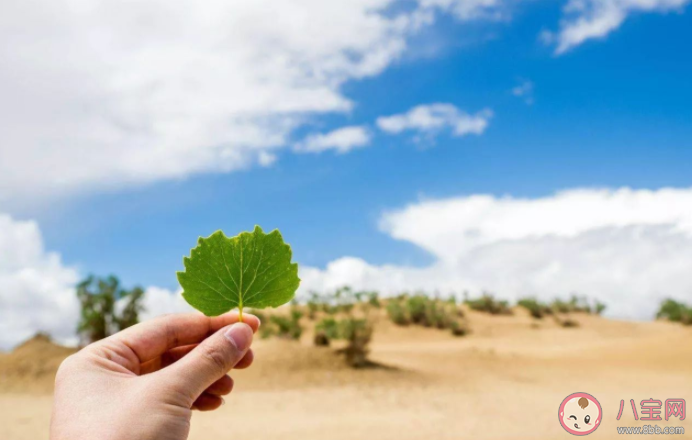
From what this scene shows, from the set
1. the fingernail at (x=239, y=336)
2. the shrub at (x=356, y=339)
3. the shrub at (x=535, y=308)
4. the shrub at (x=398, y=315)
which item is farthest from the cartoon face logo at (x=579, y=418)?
the shrub at (x=535, y=308)

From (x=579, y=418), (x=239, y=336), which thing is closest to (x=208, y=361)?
(x=239, y=336)

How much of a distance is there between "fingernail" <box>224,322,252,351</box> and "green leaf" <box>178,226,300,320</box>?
0.20 meters

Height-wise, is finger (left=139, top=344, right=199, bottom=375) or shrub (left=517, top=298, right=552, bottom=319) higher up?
shrub (left=517, top=298, right=552, bottom=319)

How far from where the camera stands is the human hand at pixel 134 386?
2.23 meters

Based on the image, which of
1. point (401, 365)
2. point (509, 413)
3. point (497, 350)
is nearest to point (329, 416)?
point (509, 413)

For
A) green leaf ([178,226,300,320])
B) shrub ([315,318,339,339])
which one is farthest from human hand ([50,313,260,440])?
shrub ([315,318,339,339])

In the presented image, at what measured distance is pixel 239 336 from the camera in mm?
2549

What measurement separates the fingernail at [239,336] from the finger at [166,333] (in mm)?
170

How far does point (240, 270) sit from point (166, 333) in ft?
2.79

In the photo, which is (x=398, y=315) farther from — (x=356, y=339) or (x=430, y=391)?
(x=430, y=391)

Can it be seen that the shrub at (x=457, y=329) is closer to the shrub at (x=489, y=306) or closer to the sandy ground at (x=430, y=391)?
the sandy ground at (x=430, y=391)

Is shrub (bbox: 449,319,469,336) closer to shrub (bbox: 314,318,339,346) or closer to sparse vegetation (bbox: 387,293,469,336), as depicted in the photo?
sparse vegetation (bbox: 387,293,469,336)

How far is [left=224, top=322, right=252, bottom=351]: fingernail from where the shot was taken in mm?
2533

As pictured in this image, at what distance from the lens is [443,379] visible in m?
16.2
